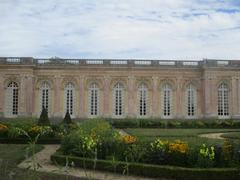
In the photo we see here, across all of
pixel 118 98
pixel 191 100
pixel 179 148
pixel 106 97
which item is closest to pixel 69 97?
pixel 106 97

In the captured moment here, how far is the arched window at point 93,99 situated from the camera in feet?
139

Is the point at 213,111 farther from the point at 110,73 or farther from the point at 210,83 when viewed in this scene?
the point at 110,73

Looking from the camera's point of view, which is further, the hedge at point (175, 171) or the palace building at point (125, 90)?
the palace building at point (125, 90)

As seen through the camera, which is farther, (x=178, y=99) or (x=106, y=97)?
(x=178, y=99)

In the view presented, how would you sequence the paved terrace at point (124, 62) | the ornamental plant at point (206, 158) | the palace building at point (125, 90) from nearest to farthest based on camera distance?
the ornamental plant at point (206, 158)
the paved terrace at point (124, 62)
the palace building at point (125, 90)

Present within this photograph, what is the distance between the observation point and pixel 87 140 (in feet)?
42.2

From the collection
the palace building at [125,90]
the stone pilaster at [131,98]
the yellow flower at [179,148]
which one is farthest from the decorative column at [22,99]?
the yellow flower at [179,148]

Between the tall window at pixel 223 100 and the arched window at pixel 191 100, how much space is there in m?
2.32

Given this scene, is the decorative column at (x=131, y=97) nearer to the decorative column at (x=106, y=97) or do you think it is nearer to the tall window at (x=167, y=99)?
the decorative column at (x=106, y=97)

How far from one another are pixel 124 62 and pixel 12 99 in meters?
11.3

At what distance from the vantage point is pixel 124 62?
42.3m

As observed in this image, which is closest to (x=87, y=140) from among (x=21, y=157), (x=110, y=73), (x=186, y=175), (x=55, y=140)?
(x=21, y=157)

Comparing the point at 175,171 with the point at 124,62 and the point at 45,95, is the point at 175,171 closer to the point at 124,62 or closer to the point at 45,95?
the point at 124,62

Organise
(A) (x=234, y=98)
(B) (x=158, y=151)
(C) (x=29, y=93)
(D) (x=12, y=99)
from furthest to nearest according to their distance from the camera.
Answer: (A) (x=234, y=98) → (D) (x=12, y=99) → (C) (x=29, y=93) → (B) (x=158, y=151)
